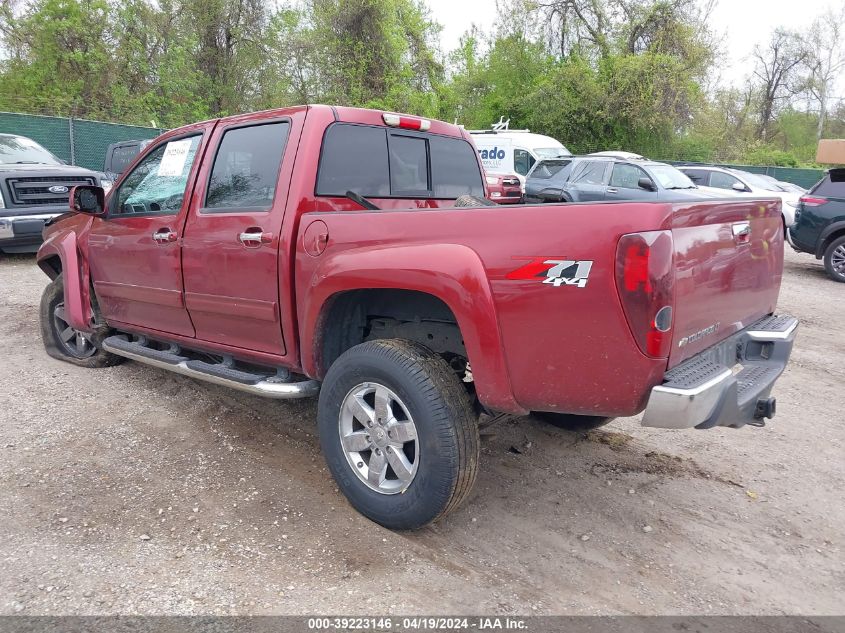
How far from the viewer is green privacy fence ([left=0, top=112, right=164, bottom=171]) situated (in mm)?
15336

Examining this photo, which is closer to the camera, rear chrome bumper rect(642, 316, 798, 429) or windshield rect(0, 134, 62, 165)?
rear chrome bumper rect(642, 316, 798, 429)

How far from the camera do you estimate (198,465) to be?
3725mm

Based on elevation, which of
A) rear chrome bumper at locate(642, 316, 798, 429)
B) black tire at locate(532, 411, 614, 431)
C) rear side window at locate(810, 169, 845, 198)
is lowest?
black tire at locate(532, 411, 614, 431)

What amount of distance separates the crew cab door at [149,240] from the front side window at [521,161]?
48.8 feet

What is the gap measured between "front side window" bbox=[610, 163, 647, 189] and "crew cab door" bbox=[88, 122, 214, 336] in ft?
32.4

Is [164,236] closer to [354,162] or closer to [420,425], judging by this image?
[354,162]

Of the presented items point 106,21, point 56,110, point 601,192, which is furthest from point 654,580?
point 106,21

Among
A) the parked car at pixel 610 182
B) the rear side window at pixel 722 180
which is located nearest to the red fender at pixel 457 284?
the parked car at pixel 610 182

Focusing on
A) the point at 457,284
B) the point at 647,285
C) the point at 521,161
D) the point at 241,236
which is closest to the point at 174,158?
the point at 241,236

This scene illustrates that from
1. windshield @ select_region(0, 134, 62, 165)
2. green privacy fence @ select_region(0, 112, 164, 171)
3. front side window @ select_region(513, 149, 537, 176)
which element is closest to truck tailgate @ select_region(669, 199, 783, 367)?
windshield @ select_region(0, 134, 62, 165)

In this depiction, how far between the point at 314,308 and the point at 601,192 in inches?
409

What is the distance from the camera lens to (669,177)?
12.7 meters

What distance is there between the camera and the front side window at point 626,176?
40.5 feet

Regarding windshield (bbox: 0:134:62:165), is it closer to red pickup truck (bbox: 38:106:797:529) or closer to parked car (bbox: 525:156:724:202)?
red pickup truck (bbox: 38:106:797:529)
